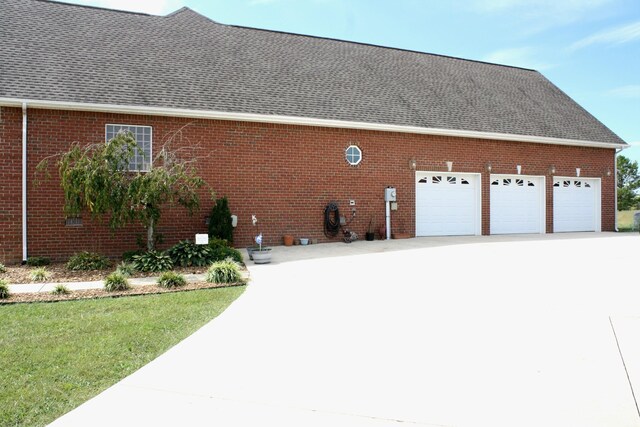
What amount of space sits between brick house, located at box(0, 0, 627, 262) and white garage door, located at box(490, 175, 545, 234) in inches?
2.1

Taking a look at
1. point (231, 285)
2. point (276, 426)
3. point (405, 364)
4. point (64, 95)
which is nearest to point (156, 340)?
point (276, 426)

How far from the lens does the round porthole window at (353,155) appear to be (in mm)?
14016

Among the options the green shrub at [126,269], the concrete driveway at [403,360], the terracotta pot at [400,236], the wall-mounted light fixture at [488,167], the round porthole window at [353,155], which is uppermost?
the round porthole window at [353,155]

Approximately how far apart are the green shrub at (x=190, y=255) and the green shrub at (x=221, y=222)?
1.47 meters

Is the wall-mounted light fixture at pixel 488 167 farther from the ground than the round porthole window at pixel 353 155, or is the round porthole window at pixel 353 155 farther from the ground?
the round porthole window at pixel 353 155

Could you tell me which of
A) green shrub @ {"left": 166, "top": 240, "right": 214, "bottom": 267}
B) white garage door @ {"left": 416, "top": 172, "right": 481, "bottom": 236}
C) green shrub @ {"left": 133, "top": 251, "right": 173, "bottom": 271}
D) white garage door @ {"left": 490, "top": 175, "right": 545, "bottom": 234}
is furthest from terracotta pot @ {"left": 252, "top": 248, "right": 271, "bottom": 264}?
white garage door @ {"left": 490, "top": 175, "right": 545, "bottom": 234}

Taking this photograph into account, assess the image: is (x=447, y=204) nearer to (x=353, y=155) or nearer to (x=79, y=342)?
(x=353, y=155)

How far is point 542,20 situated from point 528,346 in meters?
12.2

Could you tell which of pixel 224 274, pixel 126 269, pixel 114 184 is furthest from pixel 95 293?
pixel 114 184

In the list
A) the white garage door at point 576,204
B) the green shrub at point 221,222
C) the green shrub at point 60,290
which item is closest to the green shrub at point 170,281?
the green shrub at point 60,290

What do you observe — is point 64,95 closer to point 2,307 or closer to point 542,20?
point 2,307

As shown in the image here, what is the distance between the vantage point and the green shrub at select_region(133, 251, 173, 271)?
9289mm

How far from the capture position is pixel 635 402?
310cm

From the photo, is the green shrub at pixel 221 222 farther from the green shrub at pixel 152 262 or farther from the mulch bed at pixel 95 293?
the mulch bed at pixel 95 293
